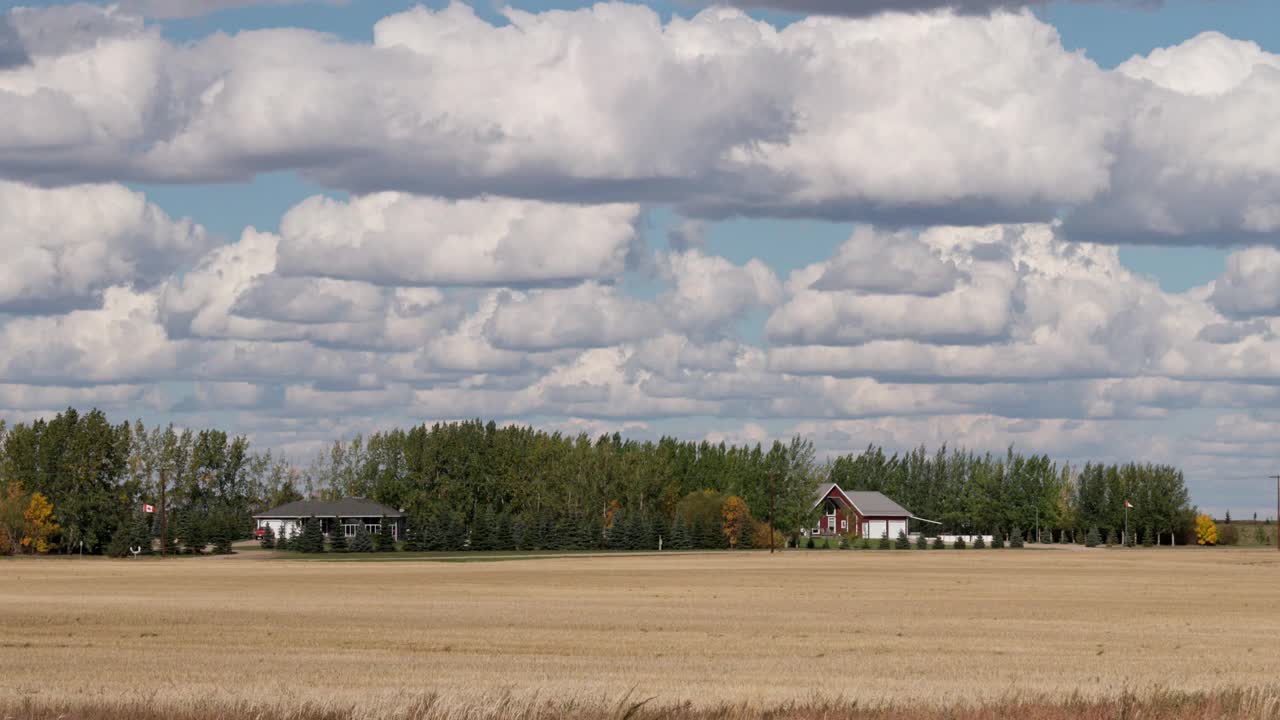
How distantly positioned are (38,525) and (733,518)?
228 feet

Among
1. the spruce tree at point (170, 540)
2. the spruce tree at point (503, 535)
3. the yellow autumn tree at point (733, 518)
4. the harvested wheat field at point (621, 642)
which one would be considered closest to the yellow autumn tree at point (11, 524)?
the spruce tree at point (170, 540)

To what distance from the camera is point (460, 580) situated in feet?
292

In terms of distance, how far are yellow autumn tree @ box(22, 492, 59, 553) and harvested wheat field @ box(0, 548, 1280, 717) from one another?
2425 inches

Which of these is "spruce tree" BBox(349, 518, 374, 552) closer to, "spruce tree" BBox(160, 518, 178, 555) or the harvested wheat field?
"spruce tree" BBox(160, 518, 178, 555)

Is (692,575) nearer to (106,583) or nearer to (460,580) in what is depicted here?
(460,580)

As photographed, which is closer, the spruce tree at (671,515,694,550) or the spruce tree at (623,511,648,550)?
the spruce tree at (671,515,694,550)

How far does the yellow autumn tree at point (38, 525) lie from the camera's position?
5866 inches

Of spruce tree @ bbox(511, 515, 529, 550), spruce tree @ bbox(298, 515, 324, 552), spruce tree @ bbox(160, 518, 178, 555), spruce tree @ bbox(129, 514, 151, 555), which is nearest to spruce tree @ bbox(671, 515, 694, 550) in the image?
spruce tree @ bbox(511, 515, 529, 550)

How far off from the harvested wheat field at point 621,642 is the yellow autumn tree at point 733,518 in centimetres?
8289

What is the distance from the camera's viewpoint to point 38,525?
149625 mm

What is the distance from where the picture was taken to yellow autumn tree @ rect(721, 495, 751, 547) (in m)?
174

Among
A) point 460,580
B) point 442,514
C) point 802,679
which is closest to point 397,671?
point 802,679

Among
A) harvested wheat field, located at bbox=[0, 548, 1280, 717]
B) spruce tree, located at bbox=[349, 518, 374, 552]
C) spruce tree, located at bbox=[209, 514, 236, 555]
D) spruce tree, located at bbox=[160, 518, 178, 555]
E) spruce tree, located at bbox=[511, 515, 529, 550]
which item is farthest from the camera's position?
spruce tree, located at bbox=[511, 515, 529, 550]

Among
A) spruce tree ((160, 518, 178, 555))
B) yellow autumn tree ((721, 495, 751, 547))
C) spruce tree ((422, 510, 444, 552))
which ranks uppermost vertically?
yellow autumn tree ((721, 495, 751, 547))
